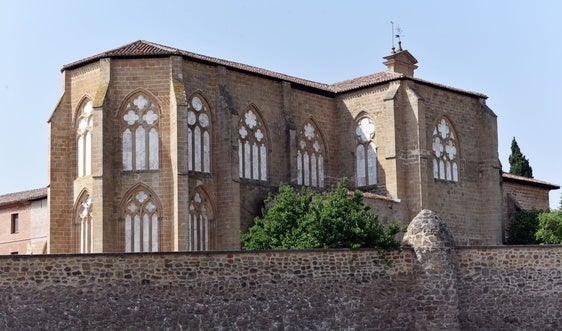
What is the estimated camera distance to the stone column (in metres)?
30.7

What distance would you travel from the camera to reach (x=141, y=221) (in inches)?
1539

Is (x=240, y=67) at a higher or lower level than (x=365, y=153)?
higher

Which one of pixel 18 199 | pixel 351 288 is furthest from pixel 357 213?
pixel 18 199

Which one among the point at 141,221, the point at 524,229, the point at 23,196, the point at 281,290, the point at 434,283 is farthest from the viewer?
the point at 23,196

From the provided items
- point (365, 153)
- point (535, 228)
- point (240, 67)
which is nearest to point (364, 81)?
point (365, 153)

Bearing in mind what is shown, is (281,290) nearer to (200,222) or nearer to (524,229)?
(200,222)

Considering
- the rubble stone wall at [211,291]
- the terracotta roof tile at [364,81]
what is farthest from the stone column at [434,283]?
the terracotta roof tile at [364,81]

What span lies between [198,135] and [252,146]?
348 cm

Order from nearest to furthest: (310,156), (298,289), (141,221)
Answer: (298,289) → (141,221) → (310,156)

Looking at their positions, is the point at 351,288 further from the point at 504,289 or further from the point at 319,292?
the point at 504,289

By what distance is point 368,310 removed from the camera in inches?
1187

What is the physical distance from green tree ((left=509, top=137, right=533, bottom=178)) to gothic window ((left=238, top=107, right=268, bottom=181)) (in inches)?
1162

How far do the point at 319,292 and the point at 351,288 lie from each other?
109 cm

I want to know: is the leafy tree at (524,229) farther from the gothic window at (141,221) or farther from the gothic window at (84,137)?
the gothic window at (84,137)
